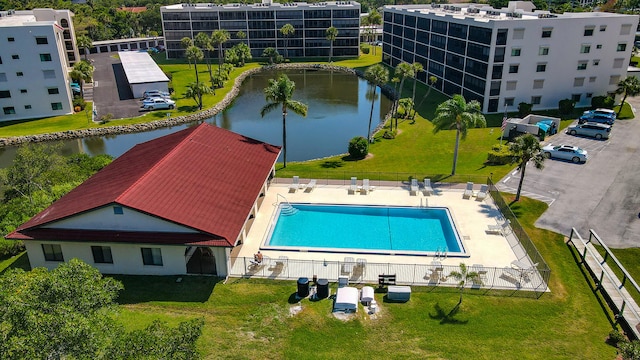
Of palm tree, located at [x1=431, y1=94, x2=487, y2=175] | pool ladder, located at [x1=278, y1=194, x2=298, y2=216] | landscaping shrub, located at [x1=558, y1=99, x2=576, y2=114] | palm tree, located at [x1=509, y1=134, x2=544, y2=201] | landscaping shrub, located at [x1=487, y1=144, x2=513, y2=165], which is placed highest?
palm tree, located at [x1=431, y1=94, x2=487, y2=175]

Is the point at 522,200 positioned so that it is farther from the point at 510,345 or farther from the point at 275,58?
the point at 275,58

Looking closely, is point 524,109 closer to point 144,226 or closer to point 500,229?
point 500,229

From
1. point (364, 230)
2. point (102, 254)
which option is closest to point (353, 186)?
point (364, 230)

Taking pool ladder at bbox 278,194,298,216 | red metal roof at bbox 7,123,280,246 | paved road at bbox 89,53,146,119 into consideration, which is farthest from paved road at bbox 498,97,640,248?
paved road at bbox 89,53,146,119

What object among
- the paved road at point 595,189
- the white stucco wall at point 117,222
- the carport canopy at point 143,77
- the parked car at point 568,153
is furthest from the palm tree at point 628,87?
the carport canopy at point 143,77

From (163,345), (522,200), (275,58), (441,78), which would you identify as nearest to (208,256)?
(163,345)

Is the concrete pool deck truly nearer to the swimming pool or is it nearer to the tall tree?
the swimming pool
